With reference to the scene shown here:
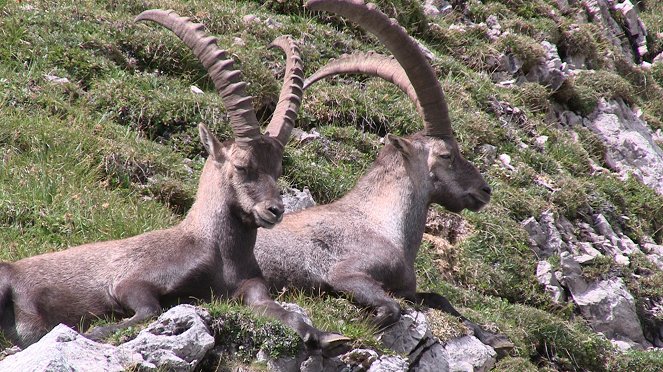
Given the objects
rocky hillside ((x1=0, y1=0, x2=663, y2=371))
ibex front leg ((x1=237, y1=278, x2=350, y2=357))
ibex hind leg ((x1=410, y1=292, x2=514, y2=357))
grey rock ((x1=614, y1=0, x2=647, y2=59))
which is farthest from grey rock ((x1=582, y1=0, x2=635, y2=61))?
ibex front leg ((x1=237, y1=278, x2=350, y2=357))

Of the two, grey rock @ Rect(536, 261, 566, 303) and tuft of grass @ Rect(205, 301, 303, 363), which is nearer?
tuft of grass @ Rect(205, 301, 303, 363)

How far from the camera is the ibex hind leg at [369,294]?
8.77 m

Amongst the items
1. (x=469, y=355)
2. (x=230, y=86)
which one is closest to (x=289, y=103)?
(x=230, y=86)

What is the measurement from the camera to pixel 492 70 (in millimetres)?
17984

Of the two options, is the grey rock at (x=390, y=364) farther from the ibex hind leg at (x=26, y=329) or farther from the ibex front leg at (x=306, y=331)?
the ibex hind leg at (x=26, y=329)

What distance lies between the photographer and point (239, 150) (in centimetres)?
908

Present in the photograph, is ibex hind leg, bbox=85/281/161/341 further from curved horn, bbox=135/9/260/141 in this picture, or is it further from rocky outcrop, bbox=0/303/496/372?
curved horn, bbox=135/9/260/141

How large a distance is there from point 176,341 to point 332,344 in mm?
1289

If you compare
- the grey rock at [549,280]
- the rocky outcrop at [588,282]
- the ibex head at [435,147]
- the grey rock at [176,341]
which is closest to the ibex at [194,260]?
the grey rock at [176,341]

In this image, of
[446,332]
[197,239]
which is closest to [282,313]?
[197,239]

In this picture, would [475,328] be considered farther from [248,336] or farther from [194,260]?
[248,336]

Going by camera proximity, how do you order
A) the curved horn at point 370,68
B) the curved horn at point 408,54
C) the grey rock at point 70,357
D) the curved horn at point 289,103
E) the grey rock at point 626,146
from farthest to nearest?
the grey rock at point 626,146 < the curved horn at point 370,68 < the curved horn at point 408,54 < the curved horn at point 289,103 < the grey rock at point 70,357

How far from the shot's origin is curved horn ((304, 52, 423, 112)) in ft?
36.8

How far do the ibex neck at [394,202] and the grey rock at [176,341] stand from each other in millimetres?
3459
